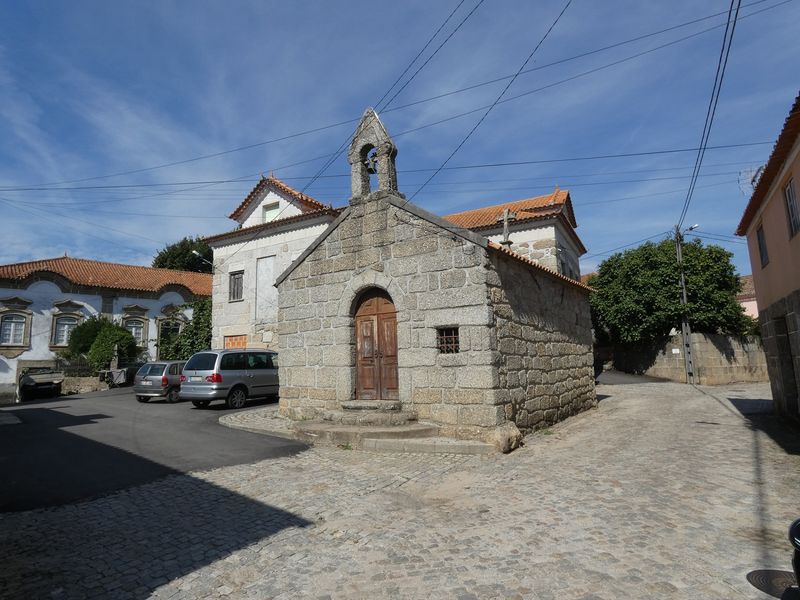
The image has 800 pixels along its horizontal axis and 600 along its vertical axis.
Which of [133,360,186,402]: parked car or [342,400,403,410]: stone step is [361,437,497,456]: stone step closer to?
[342,400,403,410]: stone step

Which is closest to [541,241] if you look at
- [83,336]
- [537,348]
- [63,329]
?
[537,348]

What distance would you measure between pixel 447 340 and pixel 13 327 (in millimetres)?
28577

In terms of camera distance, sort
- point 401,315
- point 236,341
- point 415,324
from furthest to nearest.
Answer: point 236,341
point 401,315
point 415,324

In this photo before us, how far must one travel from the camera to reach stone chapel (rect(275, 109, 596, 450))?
766 cm

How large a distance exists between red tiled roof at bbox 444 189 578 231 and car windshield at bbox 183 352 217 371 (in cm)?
989

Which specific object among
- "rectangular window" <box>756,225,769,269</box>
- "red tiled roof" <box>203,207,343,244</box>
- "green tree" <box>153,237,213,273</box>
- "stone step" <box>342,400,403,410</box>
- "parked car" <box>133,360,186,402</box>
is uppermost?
"green tree" <box>153,237,213,273</box>

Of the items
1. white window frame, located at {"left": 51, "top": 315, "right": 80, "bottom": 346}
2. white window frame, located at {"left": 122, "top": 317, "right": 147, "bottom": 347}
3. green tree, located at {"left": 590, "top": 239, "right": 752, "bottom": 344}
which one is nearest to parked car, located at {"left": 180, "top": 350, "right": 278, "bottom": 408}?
green tree, located at {"left": 590, "top": 239, "right": 752, "bottom": 344}

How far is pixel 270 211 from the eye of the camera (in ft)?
71.9

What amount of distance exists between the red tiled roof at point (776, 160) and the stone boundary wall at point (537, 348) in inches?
160

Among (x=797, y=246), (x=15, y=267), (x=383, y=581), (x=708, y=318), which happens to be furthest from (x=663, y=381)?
(x=15, y=267)

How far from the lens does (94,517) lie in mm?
4566

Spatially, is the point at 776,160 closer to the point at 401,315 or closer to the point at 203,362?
the point at 401,315

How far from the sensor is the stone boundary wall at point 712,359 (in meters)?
21.5

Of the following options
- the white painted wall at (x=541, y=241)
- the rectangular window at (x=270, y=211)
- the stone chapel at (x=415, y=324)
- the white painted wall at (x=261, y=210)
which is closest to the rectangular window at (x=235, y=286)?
the white painted wall at (x=261, y=210)
